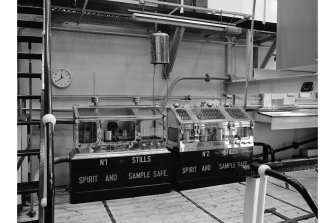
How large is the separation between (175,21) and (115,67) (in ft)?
5.75

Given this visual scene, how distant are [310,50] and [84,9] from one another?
377 cm

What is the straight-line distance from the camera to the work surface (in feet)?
12.2

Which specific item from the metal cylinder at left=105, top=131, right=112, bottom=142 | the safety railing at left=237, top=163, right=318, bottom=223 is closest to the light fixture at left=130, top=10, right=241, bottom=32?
the metal cylinder at left=105, top=131, right=112, bottom=142

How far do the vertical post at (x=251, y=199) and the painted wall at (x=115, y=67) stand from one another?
4.11 m

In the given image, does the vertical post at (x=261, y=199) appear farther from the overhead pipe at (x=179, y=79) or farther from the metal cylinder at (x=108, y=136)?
the overhead pipe at (x=179, y=79)

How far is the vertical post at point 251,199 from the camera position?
6.35 ft

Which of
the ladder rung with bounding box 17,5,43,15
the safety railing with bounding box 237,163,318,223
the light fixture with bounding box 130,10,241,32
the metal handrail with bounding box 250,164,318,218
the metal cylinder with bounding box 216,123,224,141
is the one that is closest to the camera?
the metal handrail with bounding box 250,164,318,218

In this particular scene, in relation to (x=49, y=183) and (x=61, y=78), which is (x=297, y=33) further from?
(x=61, y=78)

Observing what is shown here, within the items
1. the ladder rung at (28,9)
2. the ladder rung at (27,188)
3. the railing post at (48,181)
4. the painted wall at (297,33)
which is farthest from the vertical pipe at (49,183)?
the ladder rung at (28,9)

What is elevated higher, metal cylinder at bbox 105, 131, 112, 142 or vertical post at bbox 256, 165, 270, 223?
metal cylinder at bbox 105, 131, 112, 142

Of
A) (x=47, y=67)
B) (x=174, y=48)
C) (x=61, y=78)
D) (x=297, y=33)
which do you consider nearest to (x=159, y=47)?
(x=174, y=48)

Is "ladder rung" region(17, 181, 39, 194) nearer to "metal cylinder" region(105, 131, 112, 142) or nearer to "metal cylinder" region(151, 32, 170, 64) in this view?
"metal cylinder" region(105, 131, 112, 142)

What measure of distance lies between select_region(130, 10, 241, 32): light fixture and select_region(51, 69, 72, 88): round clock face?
5.96 ft

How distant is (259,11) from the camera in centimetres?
652
